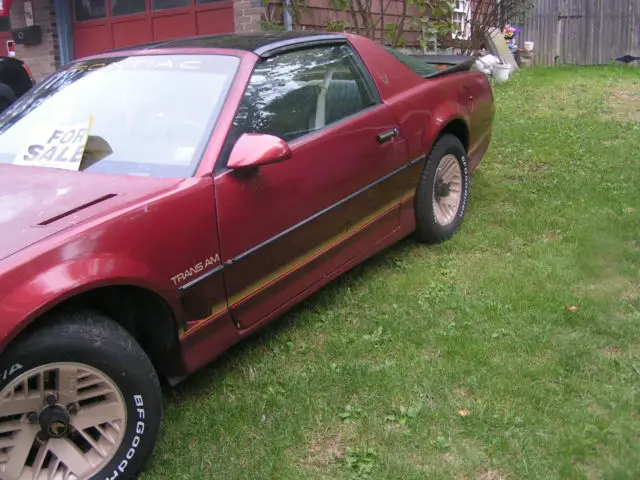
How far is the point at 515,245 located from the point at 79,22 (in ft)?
31.2

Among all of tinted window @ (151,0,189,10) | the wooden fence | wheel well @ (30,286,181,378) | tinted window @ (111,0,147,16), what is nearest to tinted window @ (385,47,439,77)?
wheel well @ (30,286,181,378)

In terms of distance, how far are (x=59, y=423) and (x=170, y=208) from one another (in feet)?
2.77

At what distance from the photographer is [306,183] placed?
3168mm

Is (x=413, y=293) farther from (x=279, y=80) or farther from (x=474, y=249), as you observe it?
(x=279, y=80)

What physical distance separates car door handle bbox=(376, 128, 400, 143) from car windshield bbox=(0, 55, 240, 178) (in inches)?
38.1

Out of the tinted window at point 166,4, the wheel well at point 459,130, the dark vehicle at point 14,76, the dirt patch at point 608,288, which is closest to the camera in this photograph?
the dirt patch at point 608,288

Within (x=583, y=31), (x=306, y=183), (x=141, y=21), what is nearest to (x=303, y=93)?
(x=306, y=183)

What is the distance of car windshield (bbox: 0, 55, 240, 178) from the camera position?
2857 mm

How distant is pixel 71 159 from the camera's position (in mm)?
2875

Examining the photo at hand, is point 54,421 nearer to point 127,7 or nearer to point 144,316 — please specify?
point 144,316

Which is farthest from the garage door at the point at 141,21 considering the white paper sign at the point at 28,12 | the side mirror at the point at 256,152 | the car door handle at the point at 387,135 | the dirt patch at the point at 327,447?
the dirt patch at the point at 327,447

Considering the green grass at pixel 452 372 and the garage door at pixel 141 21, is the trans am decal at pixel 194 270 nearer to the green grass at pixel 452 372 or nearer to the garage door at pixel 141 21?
the green grass at pixel 452 372

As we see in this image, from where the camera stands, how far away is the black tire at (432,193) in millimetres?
4258

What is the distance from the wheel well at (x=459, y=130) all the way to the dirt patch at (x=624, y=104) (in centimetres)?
Answer: 384
